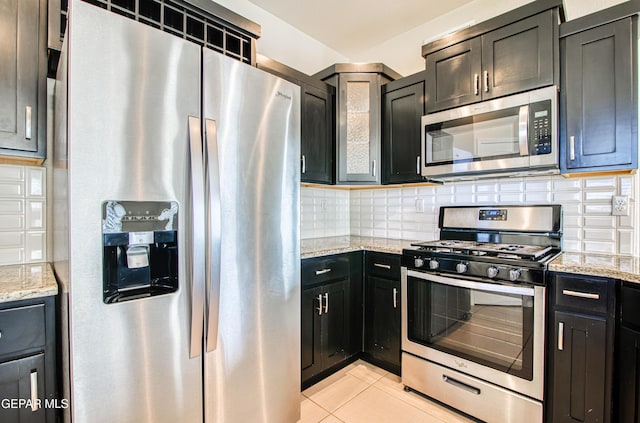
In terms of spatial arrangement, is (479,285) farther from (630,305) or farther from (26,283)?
(26,283)

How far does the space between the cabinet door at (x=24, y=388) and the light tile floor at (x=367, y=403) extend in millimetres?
1251

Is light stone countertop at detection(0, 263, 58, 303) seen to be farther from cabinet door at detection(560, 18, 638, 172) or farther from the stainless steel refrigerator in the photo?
cabinet door at detection(560, 18, 638, 172)

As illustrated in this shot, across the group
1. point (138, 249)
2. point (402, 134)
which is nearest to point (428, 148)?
point (402, 134)

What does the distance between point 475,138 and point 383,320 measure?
55.7 inches

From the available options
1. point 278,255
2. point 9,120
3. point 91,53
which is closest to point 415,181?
point 278,255

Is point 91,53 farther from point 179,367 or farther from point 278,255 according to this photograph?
point 179,367

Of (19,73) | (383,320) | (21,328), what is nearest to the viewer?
(21,328)

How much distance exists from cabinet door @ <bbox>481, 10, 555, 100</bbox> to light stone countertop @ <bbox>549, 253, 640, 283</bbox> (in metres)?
1.01

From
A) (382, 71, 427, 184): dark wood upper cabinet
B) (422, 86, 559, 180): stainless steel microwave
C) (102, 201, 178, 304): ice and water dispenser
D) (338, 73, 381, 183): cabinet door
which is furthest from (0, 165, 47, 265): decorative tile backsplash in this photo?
(422, 86, 559, 180): stainless steel microwave

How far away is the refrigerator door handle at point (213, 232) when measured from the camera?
1251mm

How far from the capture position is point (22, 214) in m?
1.56

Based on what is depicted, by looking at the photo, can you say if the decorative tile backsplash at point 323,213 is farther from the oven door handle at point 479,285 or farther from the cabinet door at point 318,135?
the oven door handle at point 479,285

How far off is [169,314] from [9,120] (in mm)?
1079

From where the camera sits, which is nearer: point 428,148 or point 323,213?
point 428,148
